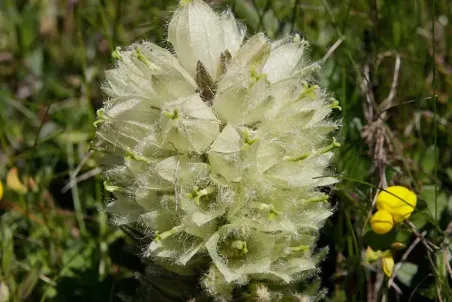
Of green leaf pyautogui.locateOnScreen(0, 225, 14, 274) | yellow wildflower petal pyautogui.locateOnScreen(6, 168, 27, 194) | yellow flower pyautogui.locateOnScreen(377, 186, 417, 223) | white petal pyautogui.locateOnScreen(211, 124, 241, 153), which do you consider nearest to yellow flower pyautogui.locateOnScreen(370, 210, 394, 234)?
yellow flower pyautogui.locateOnScreen(377, 186, 417, 223)

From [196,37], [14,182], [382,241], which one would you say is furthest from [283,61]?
[14,182]

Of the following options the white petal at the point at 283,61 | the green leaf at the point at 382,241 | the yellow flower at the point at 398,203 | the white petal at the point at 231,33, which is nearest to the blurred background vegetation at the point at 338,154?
the green leaf at the point at 382,241

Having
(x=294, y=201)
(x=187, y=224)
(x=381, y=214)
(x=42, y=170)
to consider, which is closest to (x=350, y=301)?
(x=381, y=214)

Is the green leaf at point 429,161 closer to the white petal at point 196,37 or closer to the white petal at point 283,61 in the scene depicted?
the white petal at point 283,61

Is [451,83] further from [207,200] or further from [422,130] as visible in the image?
[207,200]

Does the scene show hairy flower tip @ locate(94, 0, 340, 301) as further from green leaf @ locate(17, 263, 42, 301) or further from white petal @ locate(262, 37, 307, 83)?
green leaf @ locate(17, 263, 42, 301)
